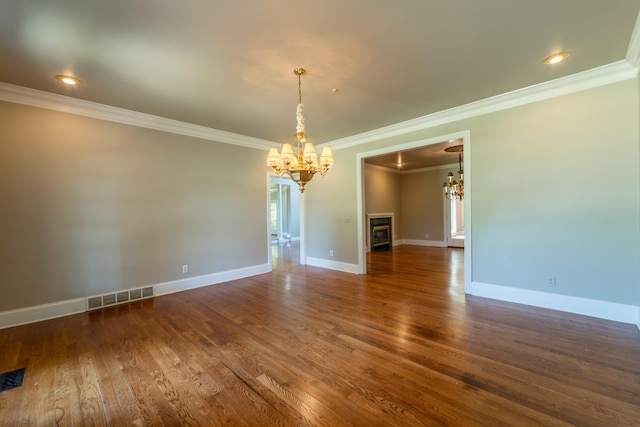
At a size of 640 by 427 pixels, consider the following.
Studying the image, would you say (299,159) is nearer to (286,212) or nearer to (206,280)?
(206,280)

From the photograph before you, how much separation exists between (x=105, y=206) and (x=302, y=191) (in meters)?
2.95

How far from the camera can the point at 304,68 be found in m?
2.76

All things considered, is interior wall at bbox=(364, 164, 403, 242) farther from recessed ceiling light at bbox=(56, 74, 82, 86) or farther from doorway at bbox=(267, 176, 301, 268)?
recessed ceiling light at bbox=(56, 74, 82, 86)

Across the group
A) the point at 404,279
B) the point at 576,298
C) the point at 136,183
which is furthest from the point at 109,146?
the point at 576,298

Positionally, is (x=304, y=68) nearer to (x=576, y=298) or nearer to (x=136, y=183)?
(x=136, y=183)

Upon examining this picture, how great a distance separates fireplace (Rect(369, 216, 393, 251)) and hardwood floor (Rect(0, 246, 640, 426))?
15.6ft

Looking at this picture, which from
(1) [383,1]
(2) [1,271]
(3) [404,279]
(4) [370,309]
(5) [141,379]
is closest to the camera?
(1) [383,1]

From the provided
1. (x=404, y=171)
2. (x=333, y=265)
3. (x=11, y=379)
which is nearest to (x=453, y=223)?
(x=404, y=171)

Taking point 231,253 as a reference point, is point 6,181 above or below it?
above

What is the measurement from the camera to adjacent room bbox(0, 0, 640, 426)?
75.9 inches

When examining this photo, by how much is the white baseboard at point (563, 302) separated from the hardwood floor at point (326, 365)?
0.17m

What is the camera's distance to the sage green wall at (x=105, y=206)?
321 cm

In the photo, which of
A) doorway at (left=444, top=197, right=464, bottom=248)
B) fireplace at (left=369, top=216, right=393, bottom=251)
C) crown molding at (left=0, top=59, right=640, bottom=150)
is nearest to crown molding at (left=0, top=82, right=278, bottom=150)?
crown molding at (left=0, top=59, right=640, bottom=150)

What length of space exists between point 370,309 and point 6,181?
16.0 ft
